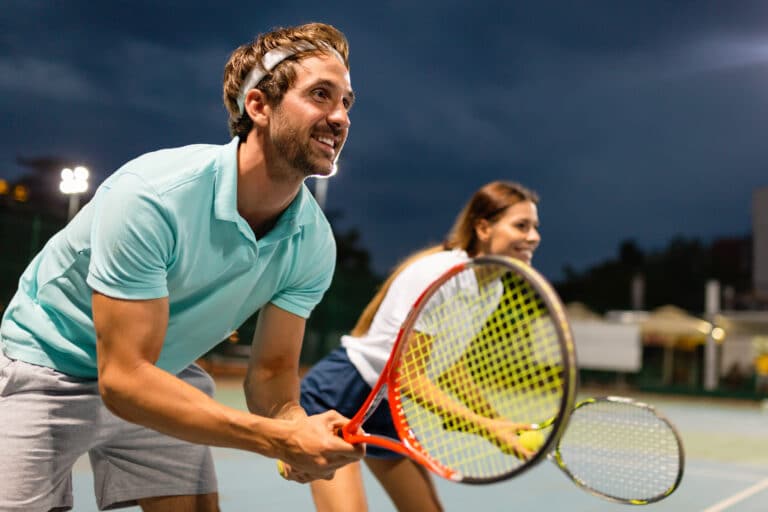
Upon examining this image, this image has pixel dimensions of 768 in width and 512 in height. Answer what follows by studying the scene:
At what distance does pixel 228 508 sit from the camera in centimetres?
474

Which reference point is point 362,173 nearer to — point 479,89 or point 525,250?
point 479,89

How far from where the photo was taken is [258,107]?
1994mm

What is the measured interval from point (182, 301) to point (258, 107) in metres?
0.50

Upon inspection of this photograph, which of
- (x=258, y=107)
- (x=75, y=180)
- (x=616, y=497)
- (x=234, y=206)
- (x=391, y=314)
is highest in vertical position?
(x=75, y=180)

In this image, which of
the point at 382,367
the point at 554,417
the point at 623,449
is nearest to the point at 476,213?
the point at 382,367

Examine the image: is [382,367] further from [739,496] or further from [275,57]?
[739,496]

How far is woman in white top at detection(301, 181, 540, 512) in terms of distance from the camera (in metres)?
2.61

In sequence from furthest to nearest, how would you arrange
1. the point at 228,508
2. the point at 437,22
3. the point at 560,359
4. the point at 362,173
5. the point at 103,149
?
the point at 362,173 < the point at 437,22 < the point at 103,149 < the point at 228,508 < the point at 560,359

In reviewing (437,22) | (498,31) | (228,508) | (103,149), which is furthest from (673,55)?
(228,508)

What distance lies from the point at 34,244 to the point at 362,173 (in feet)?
172

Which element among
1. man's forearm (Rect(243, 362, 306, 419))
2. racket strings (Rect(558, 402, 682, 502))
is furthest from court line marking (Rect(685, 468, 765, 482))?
man's forearm (Rect(243, 362, 306, 419))

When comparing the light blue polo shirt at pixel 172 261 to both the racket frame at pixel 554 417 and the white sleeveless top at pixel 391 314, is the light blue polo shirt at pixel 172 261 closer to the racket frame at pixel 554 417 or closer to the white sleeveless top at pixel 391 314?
the racket frame at pixel 554 417

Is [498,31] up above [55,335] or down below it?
→ above

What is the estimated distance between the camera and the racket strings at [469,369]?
2.19 metres
